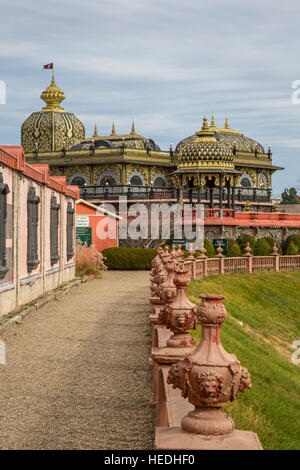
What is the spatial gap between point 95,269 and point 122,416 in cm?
2351

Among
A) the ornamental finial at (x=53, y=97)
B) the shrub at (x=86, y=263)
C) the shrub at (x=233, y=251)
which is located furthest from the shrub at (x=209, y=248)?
the ornamental finial at (x=53, y=97)

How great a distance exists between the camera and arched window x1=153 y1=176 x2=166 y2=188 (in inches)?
2280

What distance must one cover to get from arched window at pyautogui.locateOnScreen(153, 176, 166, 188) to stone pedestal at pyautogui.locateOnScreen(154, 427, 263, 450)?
53233 mm

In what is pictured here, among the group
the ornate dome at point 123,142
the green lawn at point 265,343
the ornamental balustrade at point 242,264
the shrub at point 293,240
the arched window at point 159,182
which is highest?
the ornate dome at point 123,142

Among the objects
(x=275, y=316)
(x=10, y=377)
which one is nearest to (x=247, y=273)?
(x=275, y=316)

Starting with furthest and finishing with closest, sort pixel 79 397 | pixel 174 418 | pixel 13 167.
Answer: pixel 13 167 < pixel 79 397 < pixel 174 418

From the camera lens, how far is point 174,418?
17.7ft

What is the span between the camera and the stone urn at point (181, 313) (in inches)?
263

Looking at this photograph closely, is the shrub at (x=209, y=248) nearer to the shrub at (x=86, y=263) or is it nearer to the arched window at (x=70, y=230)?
the shrub at (x=86, y=263)

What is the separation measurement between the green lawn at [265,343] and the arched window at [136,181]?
825 inches

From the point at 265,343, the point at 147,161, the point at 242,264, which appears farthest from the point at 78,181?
the point at 265,343

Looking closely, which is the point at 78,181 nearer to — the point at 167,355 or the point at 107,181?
the point at 107,181

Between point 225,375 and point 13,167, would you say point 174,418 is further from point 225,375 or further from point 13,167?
point 13,167

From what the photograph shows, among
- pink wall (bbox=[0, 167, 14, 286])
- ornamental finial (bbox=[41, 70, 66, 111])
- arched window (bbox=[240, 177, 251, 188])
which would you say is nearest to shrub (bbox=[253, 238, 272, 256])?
arched window (bbox=[240, 177, 251, 188])
